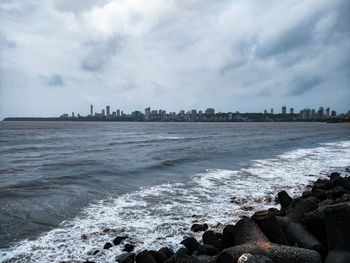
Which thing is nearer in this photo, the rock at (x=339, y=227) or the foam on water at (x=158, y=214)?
the rock at (x=339, y=227)

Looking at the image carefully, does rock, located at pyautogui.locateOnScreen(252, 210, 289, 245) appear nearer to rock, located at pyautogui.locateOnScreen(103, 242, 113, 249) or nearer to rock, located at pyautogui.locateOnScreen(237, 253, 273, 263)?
rock, located at pyautogui.locateOnScreen(237, 253, 273, 263)

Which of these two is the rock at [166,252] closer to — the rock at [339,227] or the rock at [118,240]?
the rock at [118,240]

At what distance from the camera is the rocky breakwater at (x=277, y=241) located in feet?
19.7

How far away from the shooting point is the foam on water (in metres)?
8.41

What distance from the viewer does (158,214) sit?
A: 11.5 metres

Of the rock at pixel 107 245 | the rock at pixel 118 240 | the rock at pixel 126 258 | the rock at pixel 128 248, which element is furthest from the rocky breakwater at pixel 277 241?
the rock at pixel 118 240

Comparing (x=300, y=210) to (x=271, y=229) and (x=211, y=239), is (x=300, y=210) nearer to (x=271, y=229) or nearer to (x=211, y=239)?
(x=271, y=229)

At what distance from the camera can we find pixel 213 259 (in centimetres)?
630

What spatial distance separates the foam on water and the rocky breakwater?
45.8 inches

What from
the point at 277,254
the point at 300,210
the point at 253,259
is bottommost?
the point at 277,254

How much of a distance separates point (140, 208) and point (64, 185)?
6080 millimetres

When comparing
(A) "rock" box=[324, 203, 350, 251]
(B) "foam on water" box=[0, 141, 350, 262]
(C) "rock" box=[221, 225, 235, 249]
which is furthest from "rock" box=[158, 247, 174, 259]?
(A) "rock" box=[324, 203, 350, 251]

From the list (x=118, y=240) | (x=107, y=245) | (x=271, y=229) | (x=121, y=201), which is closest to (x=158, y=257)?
(x=107, y=245)

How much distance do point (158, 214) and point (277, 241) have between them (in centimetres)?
516
